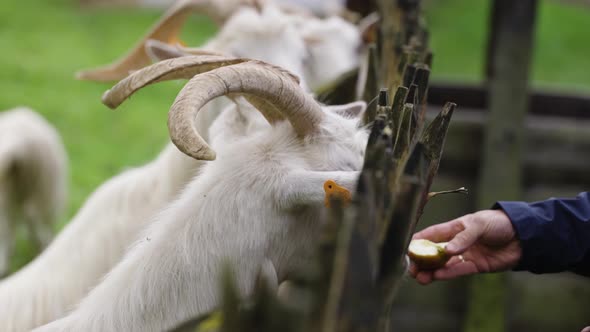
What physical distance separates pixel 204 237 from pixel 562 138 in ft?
12.7

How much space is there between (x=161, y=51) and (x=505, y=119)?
267 centimetres

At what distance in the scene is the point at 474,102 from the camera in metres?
6.23

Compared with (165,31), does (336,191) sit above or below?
below

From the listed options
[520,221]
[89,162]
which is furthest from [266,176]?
[89,162]

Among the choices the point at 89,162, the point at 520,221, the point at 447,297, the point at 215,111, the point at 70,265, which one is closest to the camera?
the point at 520,221

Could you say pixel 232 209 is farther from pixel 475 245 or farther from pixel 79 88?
pixel 79 88

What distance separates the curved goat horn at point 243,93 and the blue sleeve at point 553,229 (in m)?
0.77

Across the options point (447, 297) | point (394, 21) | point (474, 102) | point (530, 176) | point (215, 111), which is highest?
point (394, 21)

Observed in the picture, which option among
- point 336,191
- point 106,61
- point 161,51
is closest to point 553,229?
point 336,191

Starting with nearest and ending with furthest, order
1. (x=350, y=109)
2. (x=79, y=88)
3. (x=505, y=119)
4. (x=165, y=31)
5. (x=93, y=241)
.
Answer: (x=350, y=109)
(x=93, y=241)
(x=165, y=31)
(x=505, y=119)
(x=79, y=88)

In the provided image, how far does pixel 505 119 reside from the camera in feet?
17.0

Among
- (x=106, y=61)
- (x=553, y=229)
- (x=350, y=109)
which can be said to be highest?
(x=350, y=109)

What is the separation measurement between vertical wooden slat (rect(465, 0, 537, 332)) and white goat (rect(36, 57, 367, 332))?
9.87 feet

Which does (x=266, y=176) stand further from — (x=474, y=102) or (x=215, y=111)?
(x=474, y=102)
